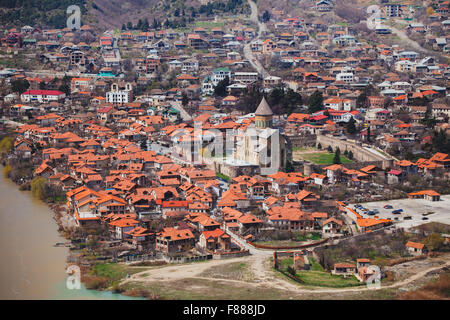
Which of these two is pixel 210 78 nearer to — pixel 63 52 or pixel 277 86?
pixel 277 86

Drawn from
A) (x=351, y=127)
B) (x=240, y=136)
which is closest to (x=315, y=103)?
(x=351, y=127)

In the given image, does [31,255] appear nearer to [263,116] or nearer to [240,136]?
[240,136]

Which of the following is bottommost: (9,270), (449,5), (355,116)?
(9,270)

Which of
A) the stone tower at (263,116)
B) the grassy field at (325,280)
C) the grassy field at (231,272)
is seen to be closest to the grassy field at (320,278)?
the grassy field at (325,280)

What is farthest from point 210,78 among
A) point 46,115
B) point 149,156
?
point 149,156

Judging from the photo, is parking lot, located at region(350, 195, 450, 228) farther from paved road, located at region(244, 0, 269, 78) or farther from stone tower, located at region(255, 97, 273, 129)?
paved road, located at region(244, 0, 269, 78)
